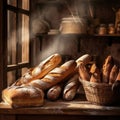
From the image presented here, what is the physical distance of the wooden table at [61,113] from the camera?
118 centimetres

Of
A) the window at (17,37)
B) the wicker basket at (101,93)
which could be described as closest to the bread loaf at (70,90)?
the wicker basket at (101,93)

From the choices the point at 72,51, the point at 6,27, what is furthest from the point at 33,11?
the point at 6,27

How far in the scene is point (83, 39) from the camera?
2.24 meters

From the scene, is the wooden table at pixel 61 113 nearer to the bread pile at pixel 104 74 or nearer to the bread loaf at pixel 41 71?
the bread pile at pixel 104 74

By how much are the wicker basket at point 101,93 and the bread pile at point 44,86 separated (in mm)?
143

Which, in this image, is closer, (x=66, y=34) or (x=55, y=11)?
(x=66, y=34)

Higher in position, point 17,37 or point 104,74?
point 17,37

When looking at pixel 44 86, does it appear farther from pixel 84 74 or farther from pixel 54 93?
pixel 84 74

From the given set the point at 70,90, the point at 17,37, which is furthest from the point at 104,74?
the point at 17,37

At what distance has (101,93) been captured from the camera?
121cm

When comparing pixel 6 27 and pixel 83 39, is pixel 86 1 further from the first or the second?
pixel 6 27

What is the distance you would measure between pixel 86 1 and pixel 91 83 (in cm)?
116

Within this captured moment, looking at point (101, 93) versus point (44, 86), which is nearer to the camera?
point (101, 93)

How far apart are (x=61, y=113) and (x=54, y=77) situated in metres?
0.26
